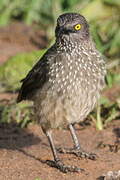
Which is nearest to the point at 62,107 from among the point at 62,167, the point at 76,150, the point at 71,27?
the point at 62,167

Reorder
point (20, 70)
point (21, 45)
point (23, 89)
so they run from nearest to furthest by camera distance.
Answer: point (23, 89) → point (20, 70) → point (21, 45)

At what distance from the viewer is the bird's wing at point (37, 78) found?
7.64 meters

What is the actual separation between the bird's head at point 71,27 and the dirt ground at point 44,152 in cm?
140

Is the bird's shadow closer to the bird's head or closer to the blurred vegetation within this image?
the blurred vegetation

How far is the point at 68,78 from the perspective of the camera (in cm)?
744

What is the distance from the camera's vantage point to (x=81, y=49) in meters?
7.56

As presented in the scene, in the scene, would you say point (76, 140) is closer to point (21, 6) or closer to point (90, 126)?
point (90, 126)

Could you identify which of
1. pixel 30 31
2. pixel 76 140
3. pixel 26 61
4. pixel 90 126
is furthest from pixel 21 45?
pixel 76 140

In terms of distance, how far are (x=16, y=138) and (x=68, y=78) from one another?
173 centimetres

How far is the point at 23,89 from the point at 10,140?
0.88 metres

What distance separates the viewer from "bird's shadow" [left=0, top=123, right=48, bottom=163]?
8.37 metres

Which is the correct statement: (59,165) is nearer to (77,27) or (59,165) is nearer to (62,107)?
(62,107)

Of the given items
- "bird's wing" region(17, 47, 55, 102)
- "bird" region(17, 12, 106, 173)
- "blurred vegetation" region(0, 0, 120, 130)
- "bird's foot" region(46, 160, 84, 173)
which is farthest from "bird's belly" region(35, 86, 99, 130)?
"blurred vegetation" region(0, 0, 120, 130)

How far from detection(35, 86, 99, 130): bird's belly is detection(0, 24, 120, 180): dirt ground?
47cm
